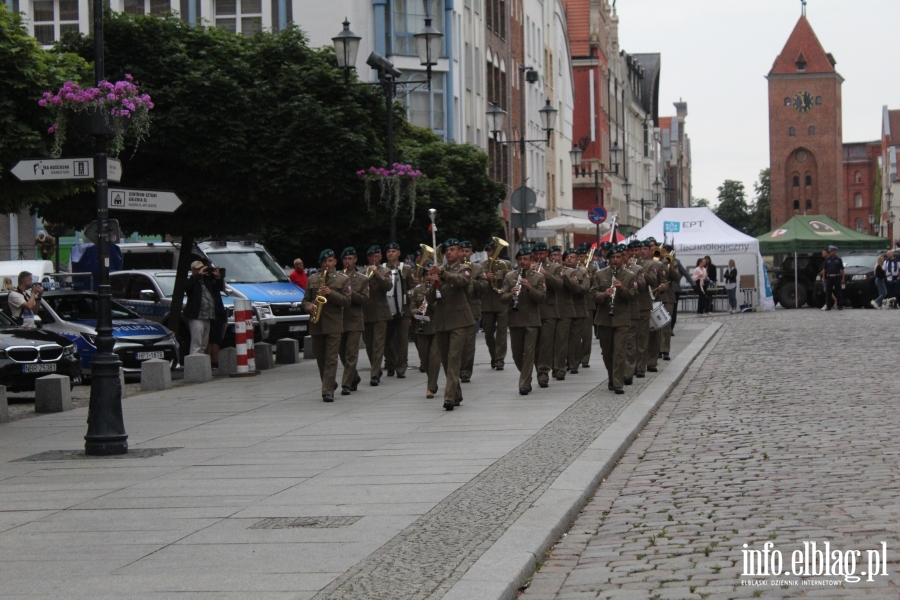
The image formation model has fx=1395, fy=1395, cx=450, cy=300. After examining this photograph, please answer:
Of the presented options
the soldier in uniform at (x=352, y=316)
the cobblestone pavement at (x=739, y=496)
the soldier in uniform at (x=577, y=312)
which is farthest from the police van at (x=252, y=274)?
the cobblestone pavement at (x=739, y=496)

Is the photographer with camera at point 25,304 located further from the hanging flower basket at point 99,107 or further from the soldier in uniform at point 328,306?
the hanging flower basket at point 99,107

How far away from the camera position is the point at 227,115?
2109cm

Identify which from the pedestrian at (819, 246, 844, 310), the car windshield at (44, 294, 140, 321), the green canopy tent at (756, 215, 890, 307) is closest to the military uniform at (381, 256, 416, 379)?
the car windshield at (44, 294, 140, 321)

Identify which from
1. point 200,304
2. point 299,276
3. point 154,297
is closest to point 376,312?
point 200,304

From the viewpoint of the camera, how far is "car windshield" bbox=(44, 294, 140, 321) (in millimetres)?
22047

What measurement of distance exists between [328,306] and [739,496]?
28.8 ft

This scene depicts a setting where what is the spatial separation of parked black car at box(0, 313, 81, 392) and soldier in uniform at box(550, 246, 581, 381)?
6.48 metres

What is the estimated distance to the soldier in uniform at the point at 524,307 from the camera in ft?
53.6

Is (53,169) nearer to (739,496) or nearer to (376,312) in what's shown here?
(739,496)

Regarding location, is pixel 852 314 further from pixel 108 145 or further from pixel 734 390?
pixel 108 145

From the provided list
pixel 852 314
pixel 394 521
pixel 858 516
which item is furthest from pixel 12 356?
pixel 852 314

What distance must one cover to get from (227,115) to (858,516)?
14.9 metres

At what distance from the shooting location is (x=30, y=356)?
1809 cm

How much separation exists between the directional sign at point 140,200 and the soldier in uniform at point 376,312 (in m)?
5.26
